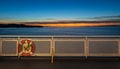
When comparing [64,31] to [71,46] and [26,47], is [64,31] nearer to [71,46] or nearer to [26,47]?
[71,46]

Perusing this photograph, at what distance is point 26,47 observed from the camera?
12.5 meters

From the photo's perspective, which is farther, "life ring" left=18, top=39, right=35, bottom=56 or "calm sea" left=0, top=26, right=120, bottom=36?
"calm sea" left=0, top=26, right=120, bottom=36

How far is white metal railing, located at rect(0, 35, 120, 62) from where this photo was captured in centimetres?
1255

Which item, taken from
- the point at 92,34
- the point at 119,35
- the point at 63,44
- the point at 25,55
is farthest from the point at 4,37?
the point at 119,35

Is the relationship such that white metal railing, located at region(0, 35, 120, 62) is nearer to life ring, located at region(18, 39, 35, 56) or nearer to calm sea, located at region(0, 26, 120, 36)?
life ring, located at region(18, 39, 35, 56)

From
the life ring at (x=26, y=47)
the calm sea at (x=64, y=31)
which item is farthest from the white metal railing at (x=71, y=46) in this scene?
the calm sea at (x=64, y=31)

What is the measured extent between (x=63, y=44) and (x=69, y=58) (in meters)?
0.68

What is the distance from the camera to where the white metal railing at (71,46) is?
41.2ft

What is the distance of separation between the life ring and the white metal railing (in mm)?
166

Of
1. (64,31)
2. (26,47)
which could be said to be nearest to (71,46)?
(64,31)

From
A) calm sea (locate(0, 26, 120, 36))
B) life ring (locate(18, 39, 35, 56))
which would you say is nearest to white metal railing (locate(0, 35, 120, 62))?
life ring (locate(18, 39, 35, 56))

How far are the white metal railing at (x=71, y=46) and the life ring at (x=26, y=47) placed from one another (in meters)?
0.17

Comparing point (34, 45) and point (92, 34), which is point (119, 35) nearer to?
point (92, 34)

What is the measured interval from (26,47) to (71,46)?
2015 millimetres
